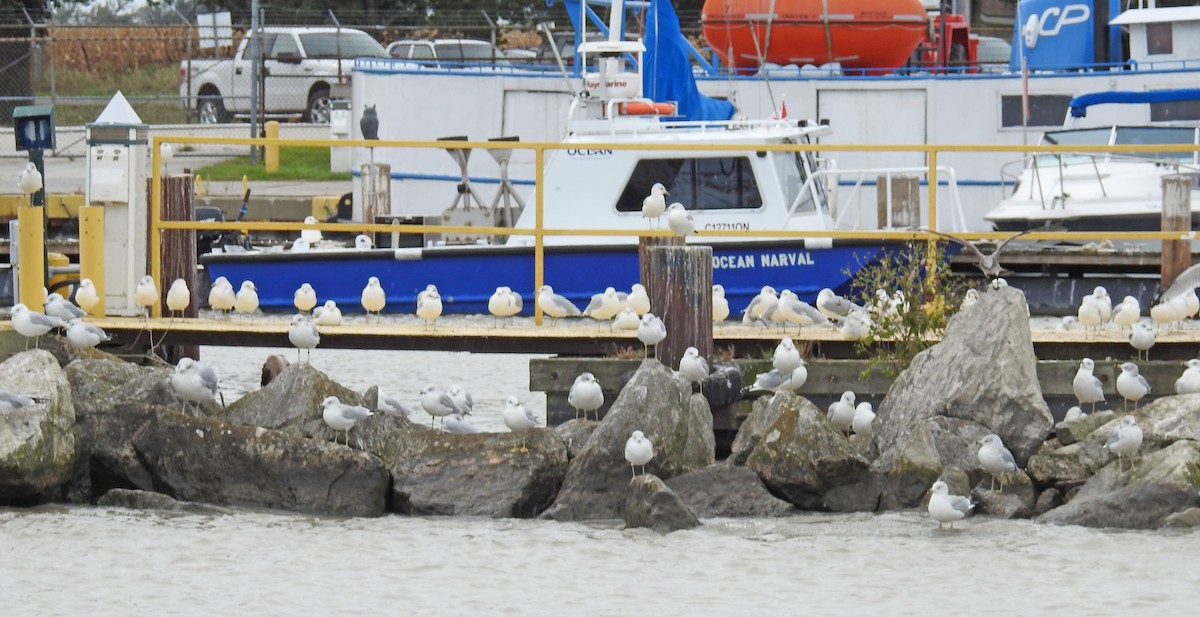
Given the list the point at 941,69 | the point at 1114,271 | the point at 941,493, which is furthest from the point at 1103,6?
the point at 941,493

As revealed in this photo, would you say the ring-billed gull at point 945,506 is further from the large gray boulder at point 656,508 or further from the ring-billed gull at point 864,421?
the large gray boulder at point 656,508

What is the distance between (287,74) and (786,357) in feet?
79.4

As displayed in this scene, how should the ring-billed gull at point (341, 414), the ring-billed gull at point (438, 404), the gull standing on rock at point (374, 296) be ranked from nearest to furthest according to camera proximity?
1. the ring-billed gull at point (341, 414)
2. the ring-billed gull at point (438, 404)
3. the gull standing on rock at point (374, 296)

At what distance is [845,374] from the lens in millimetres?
13109

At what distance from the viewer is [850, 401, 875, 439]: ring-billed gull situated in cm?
1223

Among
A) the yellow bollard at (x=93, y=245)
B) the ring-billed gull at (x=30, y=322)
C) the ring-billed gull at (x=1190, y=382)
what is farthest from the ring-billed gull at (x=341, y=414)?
the ring-billed gull at (x=1190, y=382)

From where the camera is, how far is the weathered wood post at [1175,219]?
18.7 meters

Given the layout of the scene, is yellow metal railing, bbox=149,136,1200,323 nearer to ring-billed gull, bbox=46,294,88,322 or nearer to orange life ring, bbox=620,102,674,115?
ring-billed gull, bbox=46,294,88,322

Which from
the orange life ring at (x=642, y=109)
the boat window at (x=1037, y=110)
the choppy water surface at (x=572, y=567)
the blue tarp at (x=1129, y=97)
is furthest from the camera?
the boat window at (x=1037, y=110)

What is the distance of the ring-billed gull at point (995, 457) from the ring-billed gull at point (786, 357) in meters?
1.56

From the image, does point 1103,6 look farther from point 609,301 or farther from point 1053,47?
point 609,301

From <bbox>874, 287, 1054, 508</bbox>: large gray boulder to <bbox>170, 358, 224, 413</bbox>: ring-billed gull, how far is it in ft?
13.8

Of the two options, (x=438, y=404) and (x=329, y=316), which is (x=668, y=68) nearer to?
(x=329, y=316)

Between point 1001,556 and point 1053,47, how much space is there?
17.8 metres
